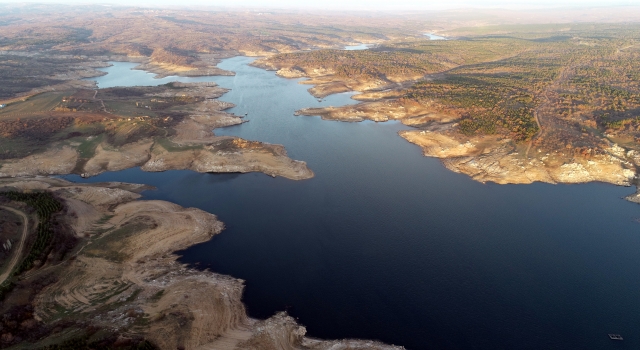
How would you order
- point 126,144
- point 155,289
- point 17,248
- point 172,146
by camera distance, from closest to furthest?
point 155,289 < point 17,248 < point 172,146 < point 126,144

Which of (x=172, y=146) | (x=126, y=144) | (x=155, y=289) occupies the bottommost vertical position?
(x=155, y=289)

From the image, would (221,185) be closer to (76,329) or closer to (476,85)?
(76,329)

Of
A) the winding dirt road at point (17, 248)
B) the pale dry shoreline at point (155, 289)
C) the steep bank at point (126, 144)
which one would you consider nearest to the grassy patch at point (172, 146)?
the steep bank at point (126, 144)

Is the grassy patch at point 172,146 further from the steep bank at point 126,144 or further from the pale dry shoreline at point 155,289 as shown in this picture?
the pale dry shoreline at point 155,289

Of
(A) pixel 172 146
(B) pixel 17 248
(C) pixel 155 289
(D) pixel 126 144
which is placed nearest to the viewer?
(C) pixel 155 289

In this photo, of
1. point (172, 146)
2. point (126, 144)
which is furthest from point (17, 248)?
point (126, 144)

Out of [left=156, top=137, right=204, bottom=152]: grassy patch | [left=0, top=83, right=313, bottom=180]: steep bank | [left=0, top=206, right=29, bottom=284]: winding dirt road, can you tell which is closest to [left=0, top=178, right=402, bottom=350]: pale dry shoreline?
[left=0, top=206, right=29, bottom=284]: winding dirt road

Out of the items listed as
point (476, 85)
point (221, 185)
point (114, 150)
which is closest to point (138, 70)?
point (114, 150)

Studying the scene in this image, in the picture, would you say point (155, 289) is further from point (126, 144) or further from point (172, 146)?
point (126, 144)

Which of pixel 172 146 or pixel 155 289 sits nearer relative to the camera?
pixel 155 289

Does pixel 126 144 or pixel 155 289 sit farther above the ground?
pixel 126 144

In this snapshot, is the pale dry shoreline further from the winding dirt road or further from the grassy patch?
the grassy patch
